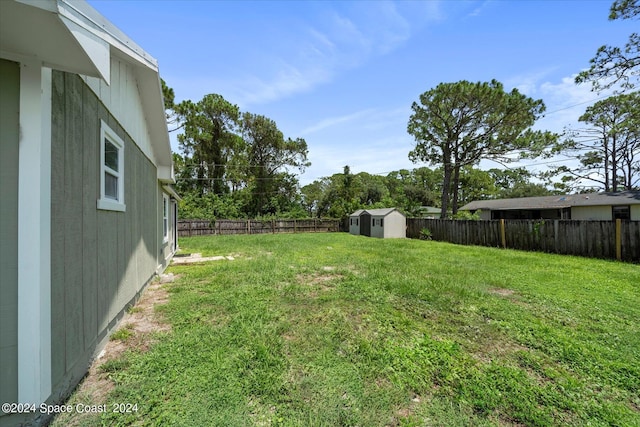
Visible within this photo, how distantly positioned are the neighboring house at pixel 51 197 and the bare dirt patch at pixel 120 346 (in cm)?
10

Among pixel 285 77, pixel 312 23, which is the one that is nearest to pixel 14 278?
pixel 312 23

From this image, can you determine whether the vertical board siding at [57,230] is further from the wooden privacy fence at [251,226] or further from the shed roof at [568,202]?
the shed roof at [568,202]

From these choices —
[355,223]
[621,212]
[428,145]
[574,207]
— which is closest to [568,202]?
[574,207]

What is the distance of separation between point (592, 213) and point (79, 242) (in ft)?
76.9

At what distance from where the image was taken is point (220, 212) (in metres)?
21.4

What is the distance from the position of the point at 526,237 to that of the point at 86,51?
13.3 m

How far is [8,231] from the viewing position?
63.2 inches

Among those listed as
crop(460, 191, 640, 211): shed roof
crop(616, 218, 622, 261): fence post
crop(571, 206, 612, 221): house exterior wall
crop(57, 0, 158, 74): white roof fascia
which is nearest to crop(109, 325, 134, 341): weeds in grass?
crop(57, 0, 158, 74): white roof fascia

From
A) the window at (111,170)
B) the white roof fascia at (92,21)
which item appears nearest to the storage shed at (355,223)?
the window at (111,170)

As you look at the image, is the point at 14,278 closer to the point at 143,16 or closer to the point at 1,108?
the point at 1,108

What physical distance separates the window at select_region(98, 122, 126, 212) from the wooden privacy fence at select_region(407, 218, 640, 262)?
1257cm

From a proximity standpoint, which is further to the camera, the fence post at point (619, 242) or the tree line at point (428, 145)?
the tree line at point (428, 145)

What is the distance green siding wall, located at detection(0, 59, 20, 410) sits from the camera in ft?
5.19

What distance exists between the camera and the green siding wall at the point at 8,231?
1581mm
